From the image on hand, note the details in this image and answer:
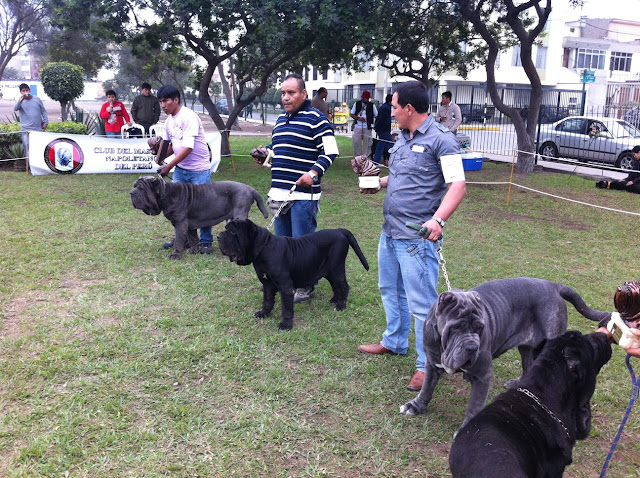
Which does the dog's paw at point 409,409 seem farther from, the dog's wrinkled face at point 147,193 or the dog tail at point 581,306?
the dog's wrinkled face at point 147,193

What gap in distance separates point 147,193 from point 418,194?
386cm

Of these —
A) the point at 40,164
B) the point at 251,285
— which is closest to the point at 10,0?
the point at 40,164

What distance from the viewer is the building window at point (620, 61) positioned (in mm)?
52594

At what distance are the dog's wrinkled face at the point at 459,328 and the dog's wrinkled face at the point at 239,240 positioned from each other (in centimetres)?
194

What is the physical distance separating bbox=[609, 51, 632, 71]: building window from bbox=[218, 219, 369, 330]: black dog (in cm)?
5814

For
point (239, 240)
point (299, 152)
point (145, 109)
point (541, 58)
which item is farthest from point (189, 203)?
point (541, 58)

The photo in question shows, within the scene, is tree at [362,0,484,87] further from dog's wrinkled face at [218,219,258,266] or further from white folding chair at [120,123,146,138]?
dog's wrinkled face at [218,219,258,266]

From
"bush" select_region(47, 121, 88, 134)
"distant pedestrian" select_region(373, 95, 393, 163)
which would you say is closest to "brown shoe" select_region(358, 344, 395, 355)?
Answer: "distant pedestrian" select_region(373, 95, 393, 163)

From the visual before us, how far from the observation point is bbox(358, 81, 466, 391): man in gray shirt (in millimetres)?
3430

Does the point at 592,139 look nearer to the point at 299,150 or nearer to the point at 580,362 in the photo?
the point at 299,150

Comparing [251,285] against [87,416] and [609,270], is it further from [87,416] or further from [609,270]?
[609,270]

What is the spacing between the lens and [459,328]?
9.60ft

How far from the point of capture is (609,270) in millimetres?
6516

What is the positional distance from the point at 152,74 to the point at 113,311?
34211 mm
